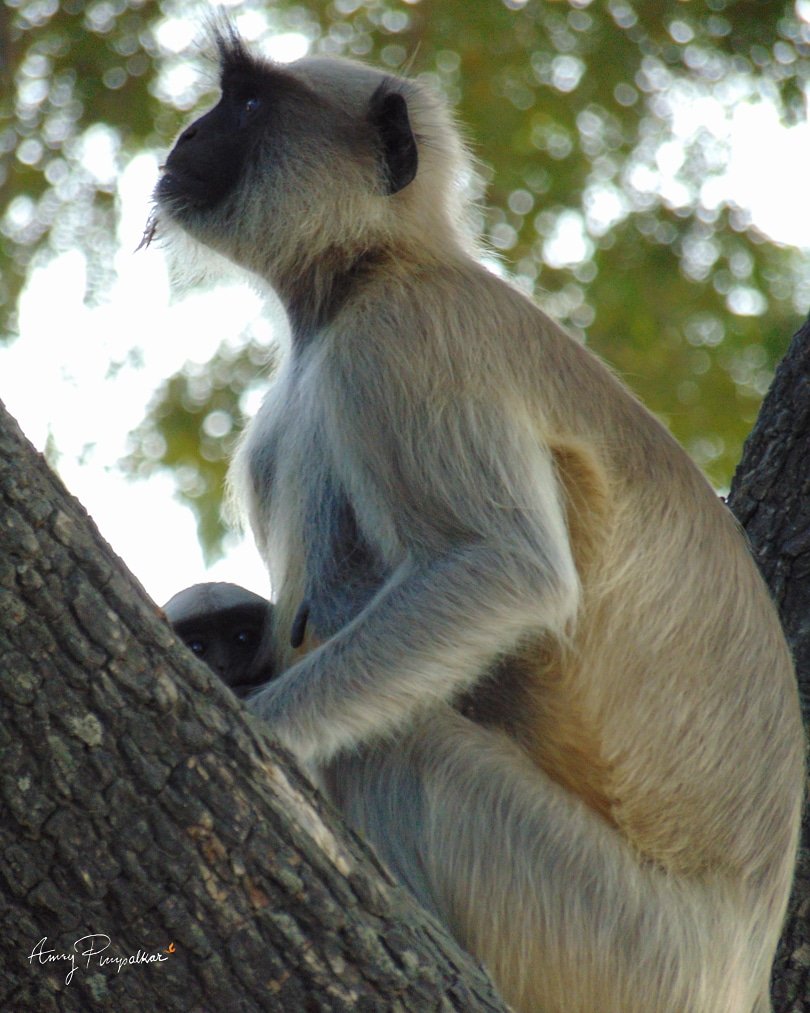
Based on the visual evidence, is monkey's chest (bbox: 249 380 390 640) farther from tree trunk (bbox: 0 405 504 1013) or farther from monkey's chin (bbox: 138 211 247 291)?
tree trunk (bbox: 0 405 504 1013)

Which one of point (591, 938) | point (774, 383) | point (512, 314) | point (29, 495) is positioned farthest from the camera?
point (774, 383)

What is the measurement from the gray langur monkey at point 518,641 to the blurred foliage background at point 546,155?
2871 mm

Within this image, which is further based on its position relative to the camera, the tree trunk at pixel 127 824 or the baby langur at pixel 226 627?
the baby langur at pixel 226 627

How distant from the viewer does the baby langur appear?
4023mm

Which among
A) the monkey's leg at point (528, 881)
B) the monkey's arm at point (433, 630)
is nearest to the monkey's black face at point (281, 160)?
the monkey's arm at point (433, 630)

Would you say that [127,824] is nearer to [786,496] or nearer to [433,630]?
[433,630]

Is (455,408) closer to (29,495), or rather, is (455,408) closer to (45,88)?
(29,495)

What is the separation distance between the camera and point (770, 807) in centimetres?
344

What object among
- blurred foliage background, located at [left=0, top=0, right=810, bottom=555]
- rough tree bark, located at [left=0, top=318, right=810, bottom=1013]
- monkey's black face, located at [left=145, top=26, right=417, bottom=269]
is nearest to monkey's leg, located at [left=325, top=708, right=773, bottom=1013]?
rough tree bark, located at [left=0, top=318, right=810, bottom=1013]

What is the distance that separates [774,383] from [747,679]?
1.20 meters

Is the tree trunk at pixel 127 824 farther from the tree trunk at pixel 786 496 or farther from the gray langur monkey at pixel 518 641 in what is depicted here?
the tree trunk at pixel 786 496

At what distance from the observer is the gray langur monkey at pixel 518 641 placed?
10.4 ft

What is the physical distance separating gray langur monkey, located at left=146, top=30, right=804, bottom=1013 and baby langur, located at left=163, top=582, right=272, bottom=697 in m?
0.24

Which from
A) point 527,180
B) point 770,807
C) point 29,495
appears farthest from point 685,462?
point 527,180
